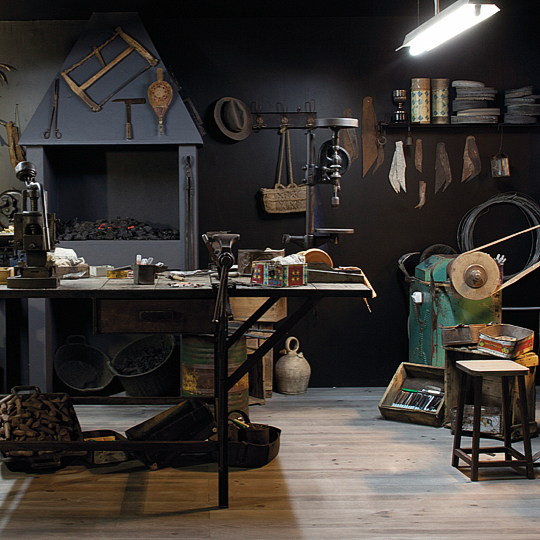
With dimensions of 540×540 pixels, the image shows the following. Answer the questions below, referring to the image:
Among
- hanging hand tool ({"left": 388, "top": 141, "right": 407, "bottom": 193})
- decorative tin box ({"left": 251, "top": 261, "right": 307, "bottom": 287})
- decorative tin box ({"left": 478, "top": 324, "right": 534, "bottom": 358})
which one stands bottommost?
decorative tin box ({"left": 478, "top": 324, "right": 534, "bottom": 358})

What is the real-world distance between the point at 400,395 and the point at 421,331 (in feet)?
2.29

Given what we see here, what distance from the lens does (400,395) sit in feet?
14.8

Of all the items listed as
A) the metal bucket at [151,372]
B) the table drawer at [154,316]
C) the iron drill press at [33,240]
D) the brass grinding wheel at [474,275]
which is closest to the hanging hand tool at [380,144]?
the brass grinding wheel at [474,275]

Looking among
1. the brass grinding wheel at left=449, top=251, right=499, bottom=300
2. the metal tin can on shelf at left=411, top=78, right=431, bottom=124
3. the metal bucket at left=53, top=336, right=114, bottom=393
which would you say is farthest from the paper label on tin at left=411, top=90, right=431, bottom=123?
the metal bucket at left=53, top=336, right=114, bottom=393

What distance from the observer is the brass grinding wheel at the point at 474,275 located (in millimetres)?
4234

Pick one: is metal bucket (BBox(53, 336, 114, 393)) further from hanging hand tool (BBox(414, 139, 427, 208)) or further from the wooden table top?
hanging hand tool (BBox(414, 139, 427, 208))

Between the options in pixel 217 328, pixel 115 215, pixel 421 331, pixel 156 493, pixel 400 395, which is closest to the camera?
pixel 217 328

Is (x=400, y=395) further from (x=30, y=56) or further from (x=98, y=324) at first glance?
(x=30, y=56)

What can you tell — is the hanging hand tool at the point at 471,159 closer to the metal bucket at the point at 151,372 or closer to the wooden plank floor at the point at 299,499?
the wooden plank floor at the point at 299,499

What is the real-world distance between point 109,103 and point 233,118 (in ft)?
3.50

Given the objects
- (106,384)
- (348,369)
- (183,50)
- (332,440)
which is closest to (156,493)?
(332,440)

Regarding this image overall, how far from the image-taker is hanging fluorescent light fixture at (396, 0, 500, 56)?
12.3 ft

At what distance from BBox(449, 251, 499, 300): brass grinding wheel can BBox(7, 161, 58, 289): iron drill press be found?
2.74 meters

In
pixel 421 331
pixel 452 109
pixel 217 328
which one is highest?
pixel 452 109
